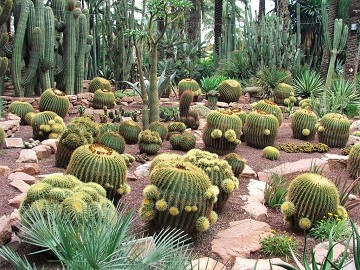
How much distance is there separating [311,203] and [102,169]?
2.08 metres

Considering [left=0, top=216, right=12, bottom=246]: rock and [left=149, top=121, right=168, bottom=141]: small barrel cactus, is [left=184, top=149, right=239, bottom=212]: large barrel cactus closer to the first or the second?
[left=0, top=216, right=12, bottom=246]: rock

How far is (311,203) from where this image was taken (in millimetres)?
5047

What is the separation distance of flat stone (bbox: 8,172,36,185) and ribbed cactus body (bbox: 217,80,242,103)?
7.98m

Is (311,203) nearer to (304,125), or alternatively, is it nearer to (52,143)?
(52,143)

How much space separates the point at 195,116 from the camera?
1014 cm

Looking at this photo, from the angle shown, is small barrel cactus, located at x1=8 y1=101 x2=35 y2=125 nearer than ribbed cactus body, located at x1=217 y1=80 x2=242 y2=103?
Yes

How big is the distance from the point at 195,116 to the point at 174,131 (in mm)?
1411

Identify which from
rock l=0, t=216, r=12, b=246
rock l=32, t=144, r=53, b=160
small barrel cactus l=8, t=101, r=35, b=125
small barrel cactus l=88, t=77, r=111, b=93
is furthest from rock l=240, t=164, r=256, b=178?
small barrel cactus l=88, t=77, r=111, b=93

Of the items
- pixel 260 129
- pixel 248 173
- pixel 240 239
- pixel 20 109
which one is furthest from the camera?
pixel 20 109

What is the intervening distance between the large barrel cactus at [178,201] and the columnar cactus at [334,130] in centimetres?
496

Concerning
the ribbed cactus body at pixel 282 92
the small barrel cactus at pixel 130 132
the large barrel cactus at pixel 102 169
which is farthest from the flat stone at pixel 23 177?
the ribbed cactus body at pixel 282 92

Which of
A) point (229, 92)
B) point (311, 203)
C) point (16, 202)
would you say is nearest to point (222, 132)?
point (311, 203)

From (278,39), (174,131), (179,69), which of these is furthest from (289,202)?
(179,69)

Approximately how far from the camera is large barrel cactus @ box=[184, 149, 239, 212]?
5.32 metres
